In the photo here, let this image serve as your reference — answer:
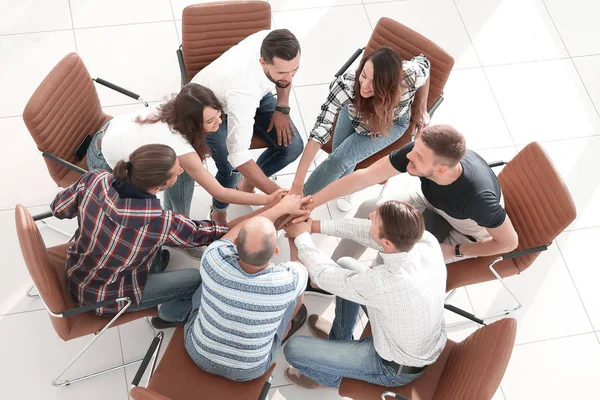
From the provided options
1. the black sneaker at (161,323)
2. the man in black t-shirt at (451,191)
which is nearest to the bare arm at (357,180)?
the man in black t-shirt at (451,191)

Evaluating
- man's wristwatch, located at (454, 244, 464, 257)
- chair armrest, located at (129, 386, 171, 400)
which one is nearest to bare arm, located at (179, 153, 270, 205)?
man's wristwatch, located at (454, 244, 464, 257)

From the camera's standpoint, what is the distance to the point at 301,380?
10.1 ft

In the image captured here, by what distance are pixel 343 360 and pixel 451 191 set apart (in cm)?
85

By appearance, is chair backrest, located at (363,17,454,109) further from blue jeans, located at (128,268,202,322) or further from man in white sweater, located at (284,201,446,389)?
blue jeans, located at (128,268,202,322)

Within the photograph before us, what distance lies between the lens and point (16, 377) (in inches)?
119

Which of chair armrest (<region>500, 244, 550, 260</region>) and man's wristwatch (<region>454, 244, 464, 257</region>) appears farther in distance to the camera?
man's wristwatch (<region>454, 244, 464, 257</region>)

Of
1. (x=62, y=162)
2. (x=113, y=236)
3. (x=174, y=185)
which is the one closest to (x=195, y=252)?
(x=174, y=185)

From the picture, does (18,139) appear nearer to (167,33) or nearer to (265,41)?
(167,33)

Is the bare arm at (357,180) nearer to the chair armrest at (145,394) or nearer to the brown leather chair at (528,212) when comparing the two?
the brown leather chair at (528,212)

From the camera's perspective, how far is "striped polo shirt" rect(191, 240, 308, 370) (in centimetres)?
230

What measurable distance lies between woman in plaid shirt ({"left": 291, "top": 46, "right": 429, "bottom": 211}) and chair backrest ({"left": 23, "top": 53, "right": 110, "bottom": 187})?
1.06 metres

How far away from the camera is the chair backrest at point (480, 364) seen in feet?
7.29

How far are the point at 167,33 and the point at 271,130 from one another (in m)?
1.40

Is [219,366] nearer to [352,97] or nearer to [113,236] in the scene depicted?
[113,236]
